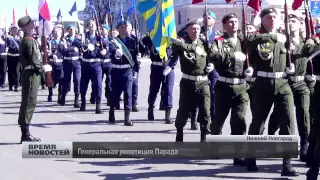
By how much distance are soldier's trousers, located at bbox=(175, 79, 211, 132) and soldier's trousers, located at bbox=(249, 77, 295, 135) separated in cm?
138

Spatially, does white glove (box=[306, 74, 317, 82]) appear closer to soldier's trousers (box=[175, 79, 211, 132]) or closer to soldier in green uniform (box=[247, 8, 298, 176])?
soldier in green uniform (box=[247, 8, 298, 176])

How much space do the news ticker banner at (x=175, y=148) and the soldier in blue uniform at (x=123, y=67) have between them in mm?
5033

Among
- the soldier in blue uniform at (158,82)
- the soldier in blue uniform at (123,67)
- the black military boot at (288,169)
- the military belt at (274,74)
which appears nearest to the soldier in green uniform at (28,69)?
the soldier in blue uniform at (123,67)

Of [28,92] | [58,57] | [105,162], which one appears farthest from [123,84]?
[58,57]

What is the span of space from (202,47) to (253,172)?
6.94 feet

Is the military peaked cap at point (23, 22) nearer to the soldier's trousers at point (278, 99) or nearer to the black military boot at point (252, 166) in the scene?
the soldier's trousers at point (278, 99)

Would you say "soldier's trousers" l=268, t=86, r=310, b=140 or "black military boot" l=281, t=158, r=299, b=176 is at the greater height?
"soldier's trousers" l=268, t=86, r=310, b=140

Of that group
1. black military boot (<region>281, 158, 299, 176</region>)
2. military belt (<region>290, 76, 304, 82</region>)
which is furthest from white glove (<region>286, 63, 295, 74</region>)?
black military boot (<region>281, 158, 299, 176</region>)

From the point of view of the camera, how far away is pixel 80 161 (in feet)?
31.1

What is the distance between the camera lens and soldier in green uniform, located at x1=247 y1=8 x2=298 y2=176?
8398mm

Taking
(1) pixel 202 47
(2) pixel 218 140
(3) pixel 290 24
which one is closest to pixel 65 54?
(1) pixel 202 47

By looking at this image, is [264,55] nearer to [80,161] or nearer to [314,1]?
[80,161]

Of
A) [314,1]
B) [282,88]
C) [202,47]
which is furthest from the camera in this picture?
[314,1]

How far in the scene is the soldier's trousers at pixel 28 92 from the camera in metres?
10.5
